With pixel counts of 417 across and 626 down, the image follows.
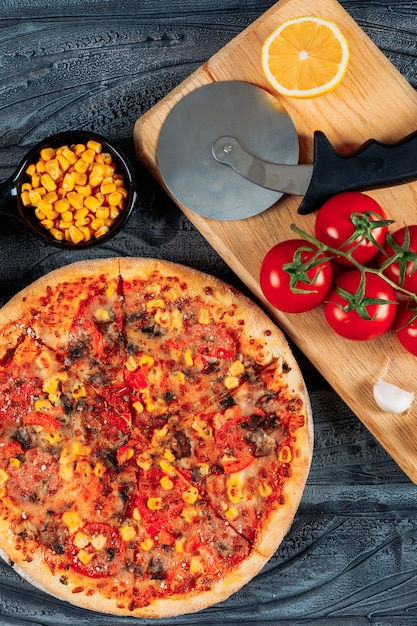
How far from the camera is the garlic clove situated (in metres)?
3.13

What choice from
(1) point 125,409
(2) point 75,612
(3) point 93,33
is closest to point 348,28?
(3) point 93,33

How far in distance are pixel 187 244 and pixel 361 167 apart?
3.26ft

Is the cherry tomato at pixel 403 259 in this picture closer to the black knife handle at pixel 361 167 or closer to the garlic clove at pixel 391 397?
the black knife handle at pixel 361 167

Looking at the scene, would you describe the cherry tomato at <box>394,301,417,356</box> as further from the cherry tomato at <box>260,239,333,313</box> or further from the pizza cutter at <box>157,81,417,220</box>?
the pizza cutter at <box>157,81,417,220</box>

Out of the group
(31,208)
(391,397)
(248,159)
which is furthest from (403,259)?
(31,208)

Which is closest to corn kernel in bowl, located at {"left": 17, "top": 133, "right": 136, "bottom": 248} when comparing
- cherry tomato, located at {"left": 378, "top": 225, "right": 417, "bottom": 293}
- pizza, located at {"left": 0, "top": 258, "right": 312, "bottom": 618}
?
pizza, located at {"left": 0, "top": 258, "right": 312, "bottom": 618}

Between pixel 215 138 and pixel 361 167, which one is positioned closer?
pixel 361 167

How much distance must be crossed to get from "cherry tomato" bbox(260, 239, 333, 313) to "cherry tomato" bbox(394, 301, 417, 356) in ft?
1.26

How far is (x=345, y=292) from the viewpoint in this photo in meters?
2.77

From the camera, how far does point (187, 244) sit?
358 cm

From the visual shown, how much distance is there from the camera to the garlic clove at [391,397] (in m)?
3.13

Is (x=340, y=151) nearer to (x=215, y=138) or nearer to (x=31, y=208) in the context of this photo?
(x=215, y=138)

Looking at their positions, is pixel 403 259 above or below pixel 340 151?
below

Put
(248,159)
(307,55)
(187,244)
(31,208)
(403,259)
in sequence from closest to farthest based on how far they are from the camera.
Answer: (403,259) → (307,55) → (248,159) → (31,208) → (187,244)
